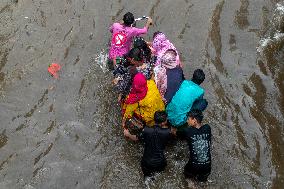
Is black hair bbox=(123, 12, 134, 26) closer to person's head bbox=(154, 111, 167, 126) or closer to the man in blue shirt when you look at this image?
the man in blue shirt

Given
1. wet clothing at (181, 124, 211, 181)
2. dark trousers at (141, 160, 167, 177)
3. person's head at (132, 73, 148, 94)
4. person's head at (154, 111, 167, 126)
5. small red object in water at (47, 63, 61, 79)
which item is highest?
person's head at (132, 73, 148, 94)

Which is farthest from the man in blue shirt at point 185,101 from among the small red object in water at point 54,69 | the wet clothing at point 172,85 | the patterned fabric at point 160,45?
the small red object in water at point 54,69

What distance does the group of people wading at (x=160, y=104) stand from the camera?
630 centimetres

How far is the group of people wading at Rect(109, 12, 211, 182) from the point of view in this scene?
20.7 ft

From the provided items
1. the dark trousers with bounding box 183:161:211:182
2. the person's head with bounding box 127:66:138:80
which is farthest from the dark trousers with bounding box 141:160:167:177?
the person's head with bounding box 127:66:138:80

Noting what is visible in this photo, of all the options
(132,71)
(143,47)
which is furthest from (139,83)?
(143,47)

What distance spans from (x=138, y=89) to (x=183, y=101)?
74 centimetres

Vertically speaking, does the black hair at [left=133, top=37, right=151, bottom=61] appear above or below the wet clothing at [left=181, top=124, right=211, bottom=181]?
above

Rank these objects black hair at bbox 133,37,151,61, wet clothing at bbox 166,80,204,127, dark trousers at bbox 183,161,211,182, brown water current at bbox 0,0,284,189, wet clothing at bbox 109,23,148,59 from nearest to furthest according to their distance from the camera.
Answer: dark trousers at bbox 183,161,211,182, wet clothing at bbox 166,80,204,127, brown water current at bbox 0,0,284,189, black hair at bbox 133,37,151,61, wet clothing at bbox 109,23,148,59

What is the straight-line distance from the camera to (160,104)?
6906 mm

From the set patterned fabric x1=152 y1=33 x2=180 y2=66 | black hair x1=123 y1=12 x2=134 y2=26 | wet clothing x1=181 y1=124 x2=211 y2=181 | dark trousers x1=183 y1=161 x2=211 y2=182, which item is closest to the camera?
wet clothing x1=181 y1=124 x2=211 y2=181

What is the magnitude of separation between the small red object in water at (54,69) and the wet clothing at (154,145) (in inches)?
109

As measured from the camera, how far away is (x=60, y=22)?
370 inches

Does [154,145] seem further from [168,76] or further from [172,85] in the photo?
[168,76]
